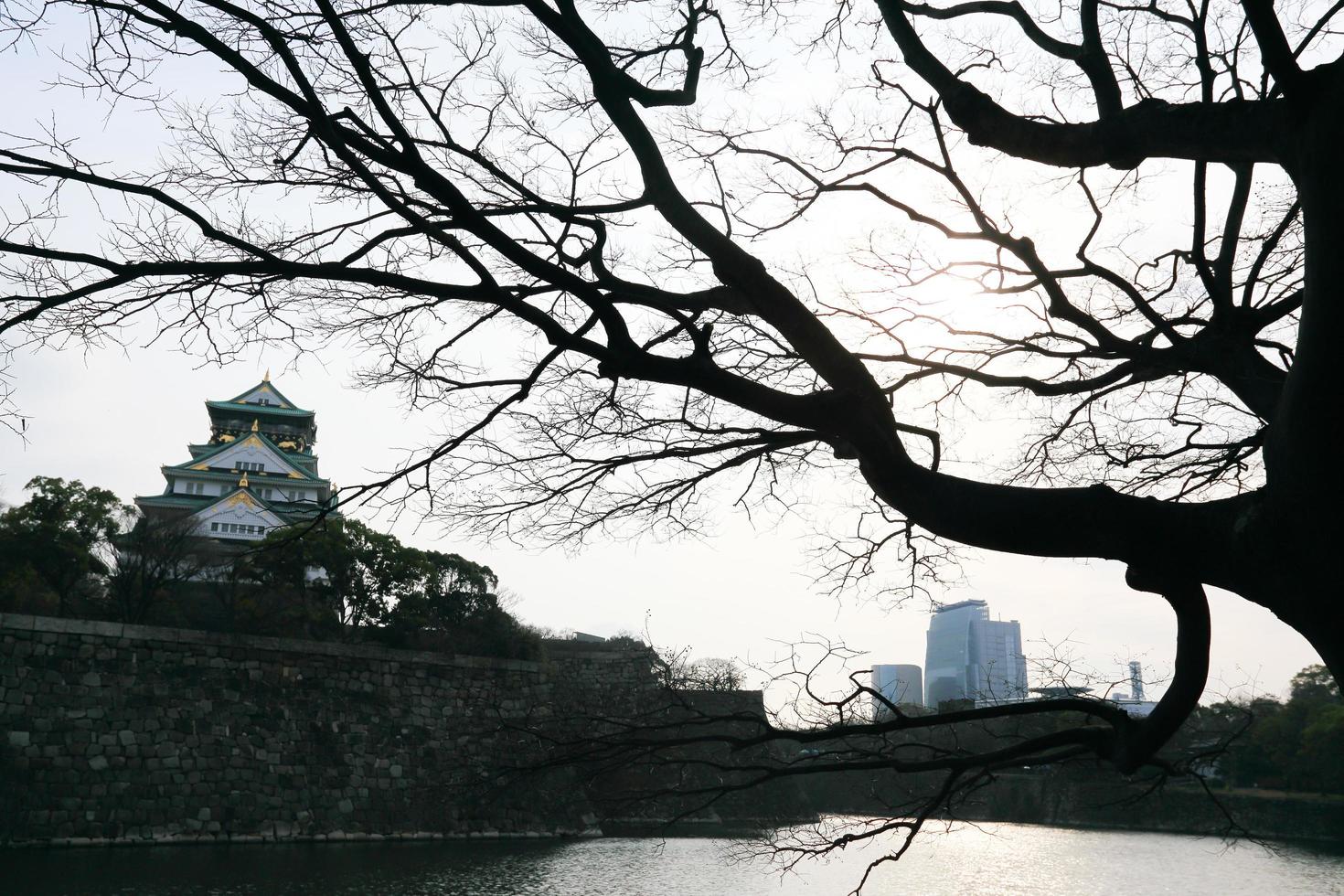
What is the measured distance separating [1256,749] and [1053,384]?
22.8 meters

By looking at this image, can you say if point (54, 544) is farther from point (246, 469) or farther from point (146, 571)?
point (246, 469)

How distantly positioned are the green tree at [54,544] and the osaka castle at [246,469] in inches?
324

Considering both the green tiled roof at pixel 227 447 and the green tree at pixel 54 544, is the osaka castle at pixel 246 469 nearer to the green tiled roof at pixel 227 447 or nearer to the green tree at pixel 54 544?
the green tiled roof at pixel 227 447

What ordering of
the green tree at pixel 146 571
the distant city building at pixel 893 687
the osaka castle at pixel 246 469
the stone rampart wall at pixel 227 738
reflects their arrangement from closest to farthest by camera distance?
the distant city building at pixel 893 687
the stone rampart wall at pixel 227 738
the green tree at pixel 146 571
the osaka castle at pixel 246 469

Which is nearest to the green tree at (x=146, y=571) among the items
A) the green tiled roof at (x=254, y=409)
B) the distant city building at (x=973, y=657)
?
the distant city building at (x=973, y=657)

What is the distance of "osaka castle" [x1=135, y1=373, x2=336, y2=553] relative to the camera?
26812 mm

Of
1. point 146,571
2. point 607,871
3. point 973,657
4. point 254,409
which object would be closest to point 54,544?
point 146,571

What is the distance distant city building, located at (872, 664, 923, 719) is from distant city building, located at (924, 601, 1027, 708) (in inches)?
5.2

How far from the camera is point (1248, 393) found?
3.08 metres

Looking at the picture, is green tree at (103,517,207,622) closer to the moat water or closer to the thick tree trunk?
the moat water

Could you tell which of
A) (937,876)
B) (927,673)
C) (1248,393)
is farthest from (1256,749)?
(1248,393)

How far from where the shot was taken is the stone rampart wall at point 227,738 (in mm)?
12844

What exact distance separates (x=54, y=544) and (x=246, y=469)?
50.6ft

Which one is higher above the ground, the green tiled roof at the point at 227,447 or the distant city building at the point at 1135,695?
the green tiled roof at the point at 227,447
